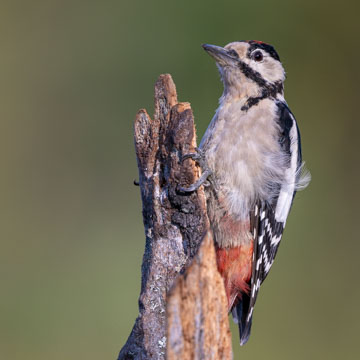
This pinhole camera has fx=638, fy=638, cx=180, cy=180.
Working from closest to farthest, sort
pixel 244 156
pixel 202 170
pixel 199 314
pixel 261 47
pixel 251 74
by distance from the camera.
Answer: pixel 199 314
pixel 202 170
pixel 244 156
pixel 251 74
pixel 261 47

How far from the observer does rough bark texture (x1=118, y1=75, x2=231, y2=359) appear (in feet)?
8.41

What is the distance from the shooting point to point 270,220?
3389mm

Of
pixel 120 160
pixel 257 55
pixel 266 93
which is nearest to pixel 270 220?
pixel 266 93

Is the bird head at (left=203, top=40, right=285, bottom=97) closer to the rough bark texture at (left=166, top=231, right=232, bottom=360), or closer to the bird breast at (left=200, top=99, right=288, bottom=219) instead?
the bird breast at (left=200, top=99, right=288, bottom=219)

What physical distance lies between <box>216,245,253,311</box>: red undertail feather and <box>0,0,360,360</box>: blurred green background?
1.70m

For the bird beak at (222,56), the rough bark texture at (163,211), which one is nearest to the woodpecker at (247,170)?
the bird beak at (222,56)

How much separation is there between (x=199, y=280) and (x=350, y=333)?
373 cm

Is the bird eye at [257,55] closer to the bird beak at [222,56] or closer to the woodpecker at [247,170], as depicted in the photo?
the woodpecker at [247,170]

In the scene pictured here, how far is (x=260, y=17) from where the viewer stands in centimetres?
623

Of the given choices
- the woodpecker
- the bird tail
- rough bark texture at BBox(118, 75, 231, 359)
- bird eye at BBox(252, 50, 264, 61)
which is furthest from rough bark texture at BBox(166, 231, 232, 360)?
bird eye at BBox(252, 50, 264, 61)

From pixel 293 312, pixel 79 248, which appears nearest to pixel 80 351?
pixel 79 248

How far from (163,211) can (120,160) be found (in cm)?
326

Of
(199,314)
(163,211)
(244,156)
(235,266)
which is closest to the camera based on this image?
(199,314)

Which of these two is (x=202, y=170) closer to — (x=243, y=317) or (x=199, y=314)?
(x=243, y=317)
